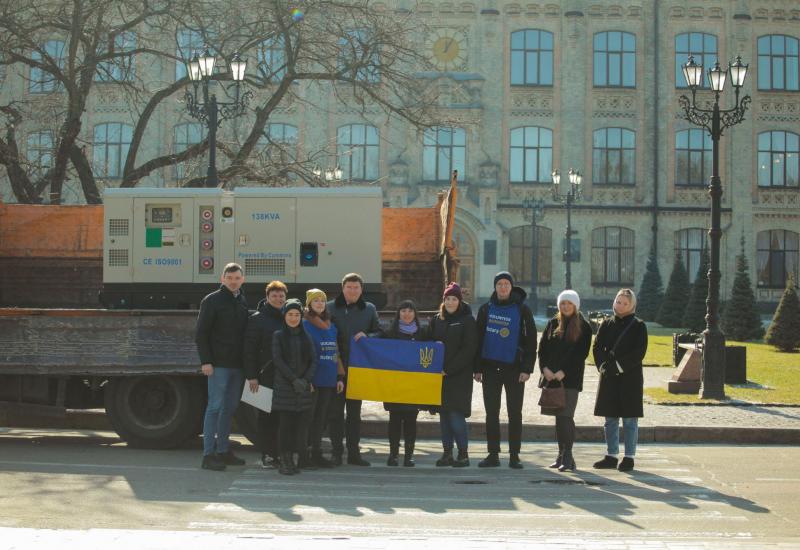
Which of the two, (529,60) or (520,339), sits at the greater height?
(529,60)

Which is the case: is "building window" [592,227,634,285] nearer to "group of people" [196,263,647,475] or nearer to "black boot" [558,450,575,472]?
"group of people" [196,263,647,475]

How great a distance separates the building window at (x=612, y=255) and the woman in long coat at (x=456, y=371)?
1663 inches

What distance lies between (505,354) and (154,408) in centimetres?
388

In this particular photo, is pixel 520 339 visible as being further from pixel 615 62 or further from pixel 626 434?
pixel 615 62

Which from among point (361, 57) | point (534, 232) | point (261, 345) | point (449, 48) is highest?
point (449, 48)

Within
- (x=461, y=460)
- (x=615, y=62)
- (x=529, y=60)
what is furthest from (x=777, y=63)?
(x=461, y=460)

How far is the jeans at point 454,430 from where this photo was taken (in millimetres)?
11852

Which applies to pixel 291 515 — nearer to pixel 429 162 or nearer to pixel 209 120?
pixel 209 120

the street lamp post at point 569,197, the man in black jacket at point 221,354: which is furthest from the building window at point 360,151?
the man in black jacket at point 221,354

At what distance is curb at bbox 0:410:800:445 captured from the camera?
48.1ft

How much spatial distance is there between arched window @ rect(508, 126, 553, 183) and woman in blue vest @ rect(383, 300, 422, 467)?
137ft

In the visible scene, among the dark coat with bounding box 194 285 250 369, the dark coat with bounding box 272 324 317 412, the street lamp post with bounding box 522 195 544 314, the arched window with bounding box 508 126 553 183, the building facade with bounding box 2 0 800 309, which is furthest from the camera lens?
the arched window with bounding box 508 126 553 183

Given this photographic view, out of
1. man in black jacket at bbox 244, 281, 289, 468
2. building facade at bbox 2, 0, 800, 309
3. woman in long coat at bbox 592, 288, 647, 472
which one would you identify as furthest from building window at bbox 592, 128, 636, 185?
man in black jacket at bbox 244, 281, 289, 468

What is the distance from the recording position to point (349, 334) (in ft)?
39.7
